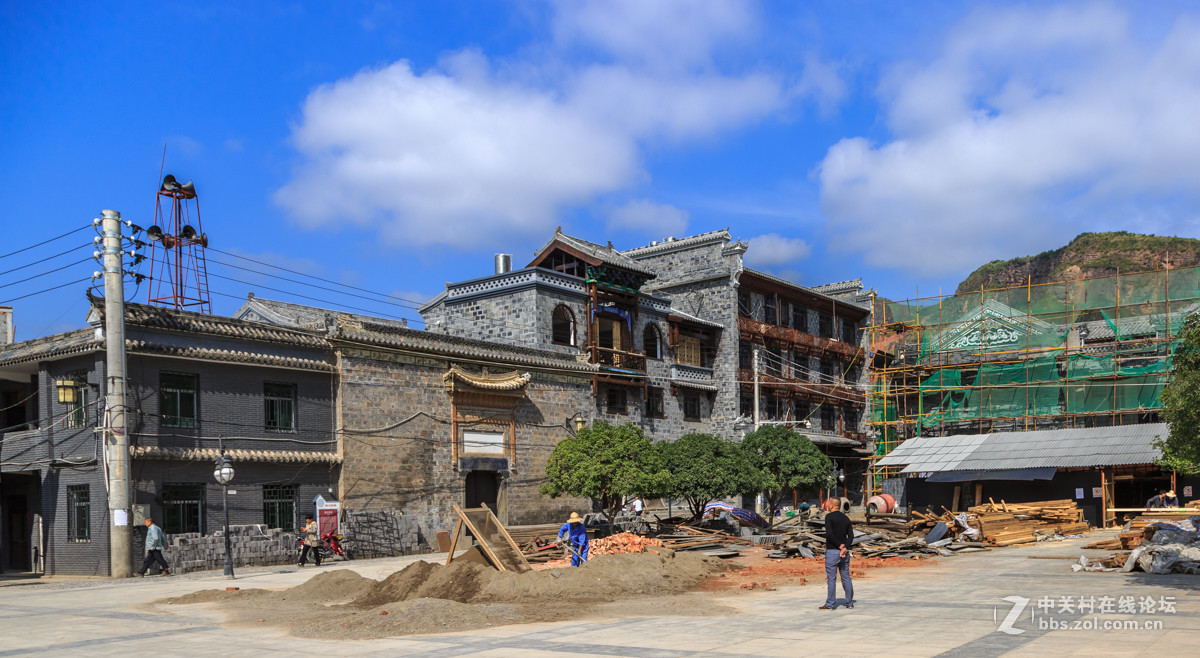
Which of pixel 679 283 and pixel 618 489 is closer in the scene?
pixel 618 489

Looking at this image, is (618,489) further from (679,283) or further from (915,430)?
(915,430)

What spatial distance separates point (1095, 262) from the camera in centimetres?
9762

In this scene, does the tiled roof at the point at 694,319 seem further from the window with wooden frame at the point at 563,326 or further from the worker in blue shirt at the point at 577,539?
the worker in blue shirt at the point at 577,539

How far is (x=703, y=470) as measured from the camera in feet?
107

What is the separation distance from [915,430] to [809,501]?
667cm

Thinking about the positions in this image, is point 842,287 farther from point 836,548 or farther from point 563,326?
point 836,548

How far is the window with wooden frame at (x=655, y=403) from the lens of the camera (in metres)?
42.3

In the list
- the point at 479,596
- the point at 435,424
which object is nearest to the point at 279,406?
the point at 435,424

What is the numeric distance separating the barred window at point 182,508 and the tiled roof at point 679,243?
93.2 ft

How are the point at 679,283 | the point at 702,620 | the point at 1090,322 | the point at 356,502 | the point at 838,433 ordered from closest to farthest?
the point at 702,620, the point at 356,502, the point at 1090,322, the point at 679,283, the point at 838,433

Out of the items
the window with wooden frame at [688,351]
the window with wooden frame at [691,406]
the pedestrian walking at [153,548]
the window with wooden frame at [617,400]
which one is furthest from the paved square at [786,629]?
the window with wooden frame at [688,351]

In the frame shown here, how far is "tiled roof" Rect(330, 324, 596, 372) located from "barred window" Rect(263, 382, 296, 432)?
6.65ft

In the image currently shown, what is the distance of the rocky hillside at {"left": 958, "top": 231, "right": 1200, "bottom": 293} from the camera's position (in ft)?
311

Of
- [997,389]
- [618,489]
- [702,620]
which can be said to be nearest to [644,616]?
[702,620]
